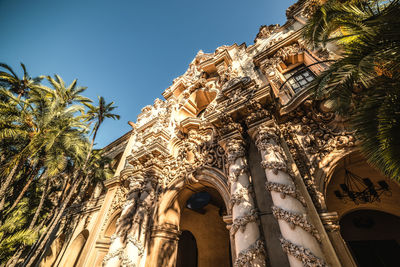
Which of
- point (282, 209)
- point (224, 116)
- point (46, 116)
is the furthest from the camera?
point (46, 116)

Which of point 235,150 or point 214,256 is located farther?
point 214,256

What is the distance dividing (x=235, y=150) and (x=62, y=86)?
15104 mm

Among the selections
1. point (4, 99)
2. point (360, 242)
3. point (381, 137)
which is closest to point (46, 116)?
point (4, 99)

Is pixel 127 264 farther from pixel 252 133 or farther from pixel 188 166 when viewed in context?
pixel 252 133

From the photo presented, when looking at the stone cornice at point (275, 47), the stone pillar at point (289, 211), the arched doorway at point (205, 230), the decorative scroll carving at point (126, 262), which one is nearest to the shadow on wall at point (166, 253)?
the decorative scroll carving at point (126, 262)

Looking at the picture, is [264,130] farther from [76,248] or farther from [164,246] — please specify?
[76,248]

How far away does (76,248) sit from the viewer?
10211 mm

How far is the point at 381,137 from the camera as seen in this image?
257cm

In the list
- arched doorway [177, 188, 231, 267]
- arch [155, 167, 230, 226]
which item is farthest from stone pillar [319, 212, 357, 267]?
arched doorway [177, 188, 231, 267]

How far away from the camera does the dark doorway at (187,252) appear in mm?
9580

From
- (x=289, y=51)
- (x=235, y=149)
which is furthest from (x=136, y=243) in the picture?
(x=289, y=51)

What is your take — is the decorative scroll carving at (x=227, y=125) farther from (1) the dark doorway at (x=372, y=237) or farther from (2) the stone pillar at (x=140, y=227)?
(1) the dark doorway at (x=372, y=237)

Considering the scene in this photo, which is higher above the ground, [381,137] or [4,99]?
[4,99]

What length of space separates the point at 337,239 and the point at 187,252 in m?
8.89
